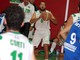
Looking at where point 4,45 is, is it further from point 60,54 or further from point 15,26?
point 60,54

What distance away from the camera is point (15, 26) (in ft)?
11.2

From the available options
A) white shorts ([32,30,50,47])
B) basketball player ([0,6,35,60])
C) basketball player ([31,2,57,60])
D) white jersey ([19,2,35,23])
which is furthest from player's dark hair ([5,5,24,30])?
white jersey ([19,2,35,23])

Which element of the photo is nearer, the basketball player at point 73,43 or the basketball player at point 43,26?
the basketball player at point 73,43

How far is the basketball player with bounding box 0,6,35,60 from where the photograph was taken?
335 cm

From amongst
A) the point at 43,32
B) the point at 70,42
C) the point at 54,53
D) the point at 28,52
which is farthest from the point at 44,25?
the point at 28,52

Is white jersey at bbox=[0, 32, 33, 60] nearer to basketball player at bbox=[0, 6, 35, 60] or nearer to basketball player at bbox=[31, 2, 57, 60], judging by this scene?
basketball player at bbox=[0, 6, 35, 60]

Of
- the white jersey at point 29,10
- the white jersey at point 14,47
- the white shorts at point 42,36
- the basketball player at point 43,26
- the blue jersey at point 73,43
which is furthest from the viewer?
the white jersey at point 29,10

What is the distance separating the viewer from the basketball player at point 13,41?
335 cm

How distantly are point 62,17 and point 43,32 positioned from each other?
1.97 metres

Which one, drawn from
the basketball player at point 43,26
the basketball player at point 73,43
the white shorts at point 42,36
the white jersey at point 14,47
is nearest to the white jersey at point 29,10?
the basketball player at point 43,26

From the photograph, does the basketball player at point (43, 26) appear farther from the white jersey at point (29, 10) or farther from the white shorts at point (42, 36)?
the white jersey at point (29, 10)

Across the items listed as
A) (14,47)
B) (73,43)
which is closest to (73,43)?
(73,43)

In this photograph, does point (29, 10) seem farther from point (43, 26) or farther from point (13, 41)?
point (13, 41)

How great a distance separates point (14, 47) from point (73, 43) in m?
1.01
